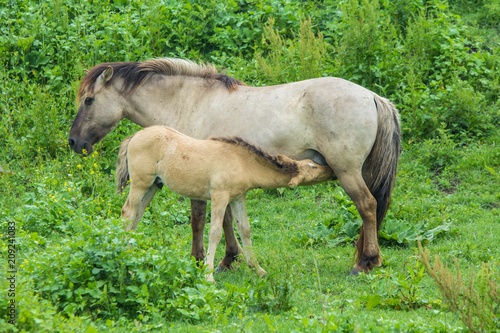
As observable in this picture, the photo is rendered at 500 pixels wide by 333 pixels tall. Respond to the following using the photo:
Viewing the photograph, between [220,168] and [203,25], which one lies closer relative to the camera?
[220,168]

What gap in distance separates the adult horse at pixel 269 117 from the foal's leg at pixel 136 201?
675mm

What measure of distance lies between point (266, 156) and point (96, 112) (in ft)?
8.87

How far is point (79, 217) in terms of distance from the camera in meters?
5.75

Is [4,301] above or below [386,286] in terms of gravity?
above

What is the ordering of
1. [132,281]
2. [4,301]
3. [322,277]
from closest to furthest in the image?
[4,301] → [132,281] → [322,277]

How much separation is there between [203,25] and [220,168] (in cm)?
695

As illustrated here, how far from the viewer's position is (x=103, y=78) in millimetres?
7312

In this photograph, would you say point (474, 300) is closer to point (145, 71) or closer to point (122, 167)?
point (122, 167)

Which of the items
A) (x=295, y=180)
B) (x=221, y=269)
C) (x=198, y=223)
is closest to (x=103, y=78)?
(x=198, y=223)

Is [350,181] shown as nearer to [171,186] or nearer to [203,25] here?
[171,186]

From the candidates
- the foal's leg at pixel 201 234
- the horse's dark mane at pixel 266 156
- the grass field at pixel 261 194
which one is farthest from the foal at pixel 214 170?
the foal's leg at pixel 201 234

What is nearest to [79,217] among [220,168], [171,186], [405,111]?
[171,186]

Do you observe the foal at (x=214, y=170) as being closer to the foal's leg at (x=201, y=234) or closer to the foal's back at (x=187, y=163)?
the foal's back at (x=187, y=163)

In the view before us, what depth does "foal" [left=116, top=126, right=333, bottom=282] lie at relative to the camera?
600 centimetres
